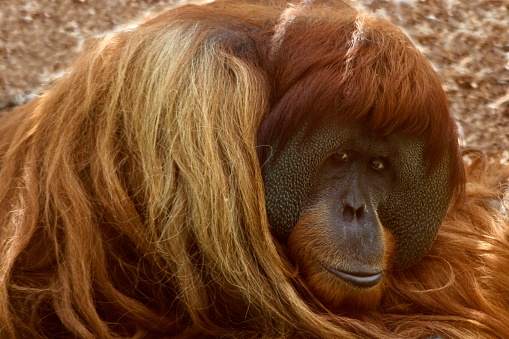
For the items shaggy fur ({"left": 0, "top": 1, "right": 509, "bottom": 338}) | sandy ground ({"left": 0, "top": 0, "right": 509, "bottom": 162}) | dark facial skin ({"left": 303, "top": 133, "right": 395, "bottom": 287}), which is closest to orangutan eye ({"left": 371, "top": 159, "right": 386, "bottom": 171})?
dark facial skin ({"left": 303, "top": 133, "right": 395, "bottom": 287})

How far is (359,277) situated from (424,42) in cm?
227

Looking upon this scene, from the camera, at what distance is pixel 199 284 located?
2.80 metres

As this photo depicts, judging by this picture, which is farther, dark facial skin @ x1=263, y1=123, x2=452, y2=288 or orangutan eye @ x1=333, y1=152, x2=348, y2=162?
orangutan eye @ x1=333, y1=152, x2=348, y2=162

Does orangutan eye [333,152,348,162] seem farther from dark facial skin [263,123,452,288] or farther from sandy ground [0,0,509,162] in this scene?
sandy ground [0,0,509,162]

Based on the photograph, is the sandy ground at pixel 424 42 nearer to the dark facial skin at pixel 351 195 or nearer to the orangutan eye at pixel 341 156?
the dark facial skin at pixel 351 195

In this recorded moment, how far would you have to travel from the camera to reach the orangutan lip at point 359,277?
2746 millimetres

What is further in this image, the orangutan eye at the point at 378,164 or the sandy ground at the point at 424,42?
the sandy ground at the point at 424,42

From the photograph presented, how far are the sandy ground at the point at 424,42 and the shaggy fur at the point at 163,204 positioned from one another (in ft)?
4.89

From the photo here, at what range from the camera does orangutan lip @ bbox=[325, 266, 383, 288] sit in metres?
2.75

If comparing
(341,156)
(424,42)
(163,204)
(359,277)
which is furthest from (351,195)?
(424,42)

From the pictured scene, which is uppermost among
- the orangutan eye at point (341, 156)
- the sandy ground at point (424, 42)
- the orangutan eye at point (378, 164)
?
the orangutan eye at point (341, 156)

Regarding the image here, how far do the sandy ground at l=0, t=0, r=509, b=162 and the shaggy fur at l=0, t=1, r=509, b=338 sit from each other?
1491mm

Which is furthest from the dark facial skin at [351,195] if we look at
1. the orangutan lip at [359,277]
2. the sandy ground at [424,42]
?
the sandy ground at [424,42]

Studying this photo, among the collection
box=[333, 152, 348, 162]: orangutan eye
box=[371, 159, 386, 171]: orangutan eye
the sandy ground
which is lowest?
the sandy ground
